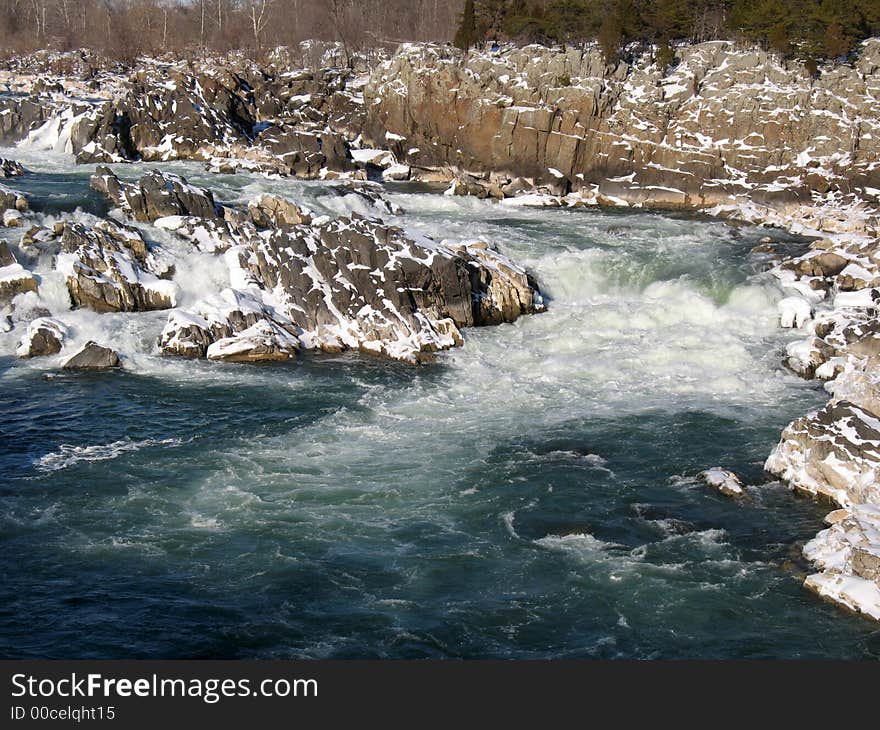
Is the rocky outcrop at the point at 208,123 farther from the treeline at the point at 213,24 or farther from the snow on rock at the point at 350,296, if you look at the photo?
the treeline at the point at 213,24

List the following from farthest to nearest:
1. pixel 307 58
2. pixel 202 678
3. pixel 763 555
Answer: pixel 307 58 → pixel 763 555 → pixel 202 678

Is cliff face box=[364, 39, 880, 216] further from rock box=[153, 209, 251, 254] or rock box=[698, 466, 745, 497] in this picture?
rock box=[698, 466, 745, 497]

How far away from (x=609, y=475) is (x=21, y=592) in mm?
11020

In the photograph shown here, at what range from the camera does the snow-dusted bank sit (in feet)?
83.4

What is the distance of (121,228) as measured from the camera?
98.7 ft

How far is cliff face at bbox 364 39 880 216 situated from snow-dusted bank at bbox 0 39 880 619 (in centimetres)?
11

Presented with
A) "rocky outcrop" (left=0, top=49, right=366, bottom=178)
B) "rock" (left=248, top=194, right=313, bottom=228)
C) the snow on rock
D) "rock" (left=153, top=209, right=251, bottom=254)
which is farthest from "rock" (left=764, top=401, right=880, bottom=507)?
"rocky outcrop" (left=0, top=49, right=366, bottom=178)

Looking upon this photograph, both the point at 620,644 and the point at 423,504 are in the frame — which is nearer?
the point at 620,644

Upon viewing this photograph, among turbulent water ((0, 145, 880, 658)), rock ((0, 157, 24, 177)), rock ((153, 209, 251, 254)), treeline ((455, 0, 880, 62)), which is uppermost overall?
treeline ((455, 0, 880, 62))

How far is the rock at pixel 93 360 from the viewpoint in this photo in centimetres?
2459

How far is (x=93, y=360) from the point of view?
80.9 feet

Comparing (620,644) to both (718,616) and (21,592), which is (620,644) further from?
(21,592)

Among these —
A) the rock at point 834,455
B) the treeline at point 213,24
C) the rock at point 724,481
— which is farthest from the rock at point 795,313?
the treeline at point 213,24

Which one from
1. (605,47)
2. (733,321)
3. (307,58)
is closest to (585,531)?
(733,321)
